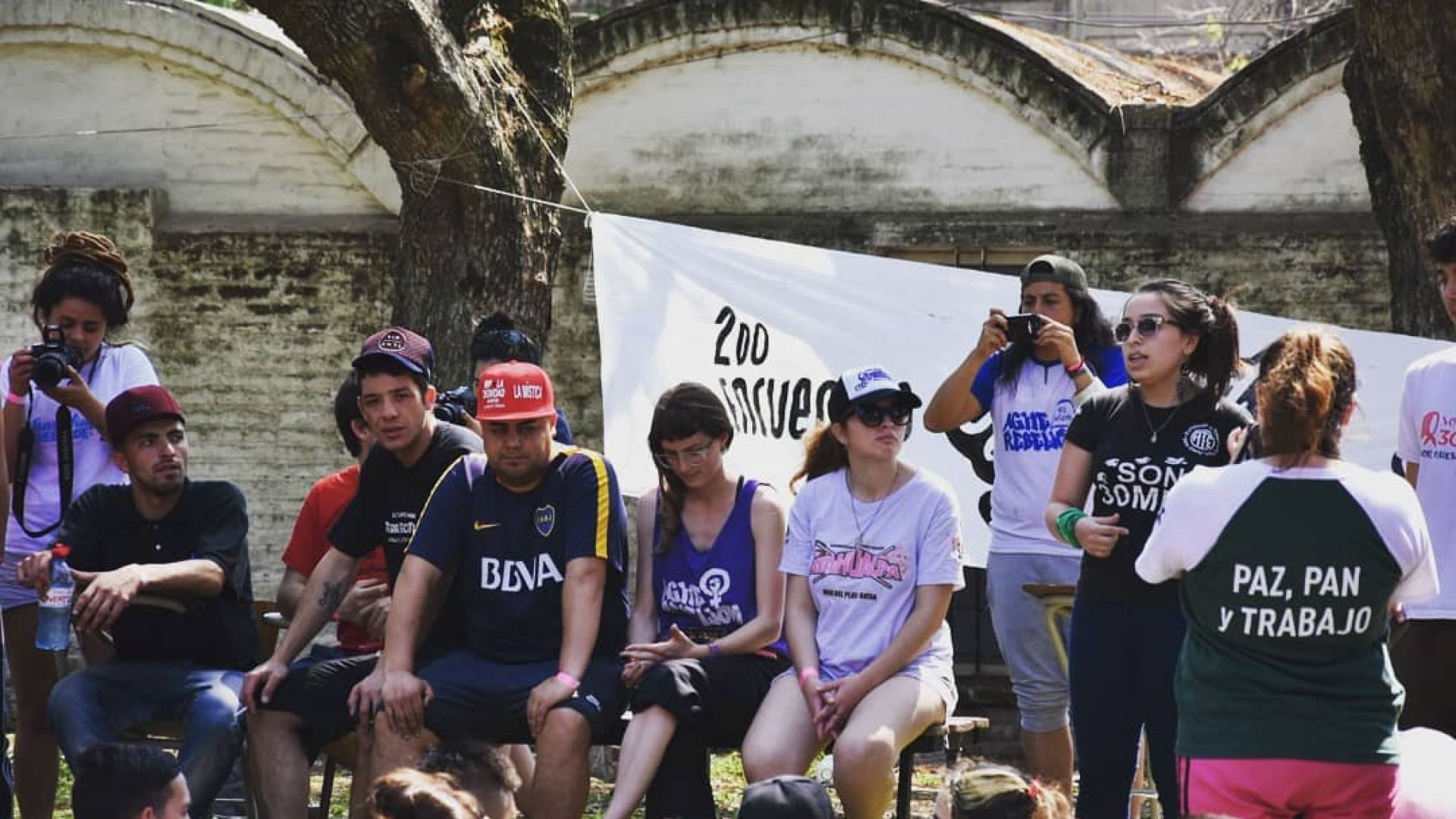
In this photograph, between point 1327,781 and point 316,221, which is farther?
point 316,221

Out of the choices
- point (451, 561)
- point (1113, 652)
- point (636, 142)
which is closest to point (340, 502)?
point (451, 561)

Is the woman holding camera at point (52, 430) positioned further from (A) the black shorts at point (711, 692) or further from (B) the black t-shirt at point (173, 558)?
(A) the black shorts at point (711, 692)

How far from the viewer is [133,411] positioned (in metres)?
6.38

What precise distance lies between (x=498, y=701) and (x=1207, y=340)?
2342mm

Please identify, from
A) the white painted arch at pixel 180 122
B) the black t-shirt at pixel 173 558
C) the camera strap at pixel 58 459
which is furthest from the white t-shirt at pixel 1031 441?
the white painted arch at pixel 180 122

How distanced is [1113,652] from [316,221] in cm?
653

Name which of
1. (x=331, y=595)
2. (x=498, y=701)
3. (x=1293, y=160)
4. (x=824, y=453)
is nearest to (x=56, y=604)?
(x=331, y=595)

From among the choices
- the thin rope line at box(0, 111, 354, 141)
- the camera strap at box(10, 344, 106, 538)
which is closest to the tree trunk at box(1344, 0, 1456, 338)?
the camera strap at box(10, 344, 106, 538)

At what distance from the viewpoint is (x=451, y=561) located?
6.17 m

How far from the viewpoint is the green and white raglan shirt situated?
4.40m

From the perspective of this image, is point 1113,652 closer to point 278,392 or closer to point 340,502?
point 340,502

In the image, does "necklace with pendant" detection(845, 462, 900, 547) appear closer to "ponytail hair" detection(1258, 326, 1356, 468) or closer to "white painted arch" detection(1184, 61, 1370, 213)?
"ponytail hair" detection(1258, 326, 1356, 468)

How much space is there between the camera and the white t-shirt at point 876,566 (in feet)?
19.9

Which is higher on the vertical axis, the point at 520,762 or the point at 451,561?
the point at 451,561
